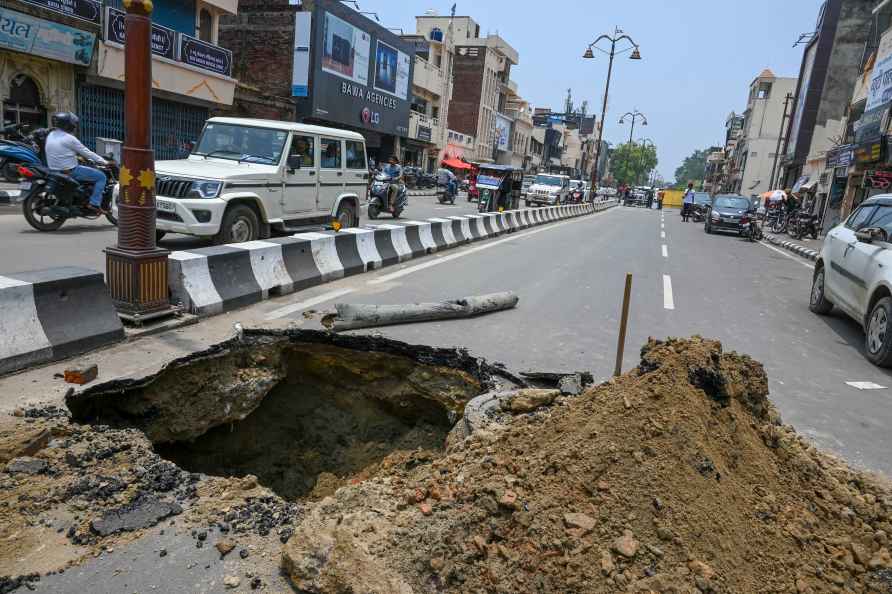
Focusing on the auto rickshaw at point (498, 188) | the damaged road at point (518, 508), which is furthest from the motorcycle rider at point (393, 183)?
the damaged road at point (518, 508)

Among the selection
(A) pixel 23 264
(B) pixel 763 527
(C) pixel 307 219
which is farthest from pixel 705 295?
(A) pixel 23 264

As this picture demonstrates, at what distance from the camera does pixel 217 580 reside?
224 centimetres

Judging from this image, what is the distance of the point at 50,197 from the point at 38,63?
10.6 m

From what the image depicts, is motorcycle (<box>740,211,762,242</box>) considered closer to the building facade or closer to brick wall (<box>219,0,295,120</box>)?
the building facade

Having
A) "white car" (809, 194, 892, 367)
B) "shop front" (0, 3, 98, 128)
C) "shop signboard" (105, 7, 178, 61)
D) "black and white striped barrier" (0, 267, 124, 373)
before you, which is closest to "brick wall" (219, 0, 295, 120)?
"shop signboard" (105, 7, 178, 61)

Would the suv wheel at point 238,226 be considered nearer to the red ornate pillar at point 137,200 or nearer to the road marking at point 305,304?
the road marking at point 305,304

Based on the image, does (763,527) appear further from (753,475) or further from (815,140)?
(815,140)

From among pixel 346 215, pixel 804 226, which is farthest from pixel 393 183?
pixel 804 226

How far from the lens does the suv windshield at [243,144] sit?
9.55 metres

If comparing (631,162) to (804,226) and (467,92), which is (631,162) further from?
(804,226)

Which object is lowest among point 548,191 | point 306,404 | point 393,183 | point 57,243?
point 306,404

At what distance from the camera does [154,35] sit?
65.6 feet

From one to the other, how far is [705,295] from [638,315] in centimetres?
259

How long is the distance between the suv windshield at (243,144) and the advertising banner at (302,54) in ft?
71.1
